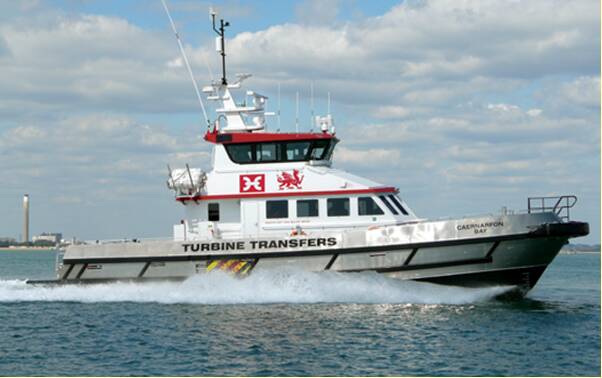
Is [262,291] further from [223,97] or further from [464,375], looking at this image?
[464,375]

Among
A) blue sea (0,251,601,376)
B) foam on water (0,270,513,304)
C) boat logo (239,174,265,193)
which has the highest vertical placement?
boat logo (239,174,265,193)

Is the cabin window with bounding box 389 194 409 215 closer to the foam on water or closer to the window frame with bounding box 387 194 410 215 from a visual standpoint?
the window frame with bounding box 387 194 410 215

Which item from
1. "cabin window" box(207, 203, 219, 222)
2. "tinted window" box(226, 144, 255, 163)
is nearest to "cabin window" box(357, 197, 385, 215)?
"tinted window" box(226, 144, 255, 163)

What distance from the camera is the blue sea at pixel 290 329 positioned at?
519 inches

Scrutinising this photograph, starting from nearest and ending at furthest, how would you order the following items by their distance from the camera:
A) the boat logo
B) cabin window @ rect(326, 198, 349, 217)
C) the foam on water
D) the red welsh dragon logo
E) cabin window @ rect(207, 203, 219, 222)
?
the foam on water
cabin window @ rect(326, 198, 349, 217)
the red welsh dragon logo
the boat logo
cabin window @ rect(207, 203, 219, 222)

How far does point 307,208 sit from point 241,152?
7.70 feet

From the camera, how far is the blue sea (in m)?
13.2

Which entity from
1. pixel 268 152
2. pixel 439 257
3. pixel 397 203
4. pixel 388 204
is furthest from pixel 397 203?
pixel 268 152

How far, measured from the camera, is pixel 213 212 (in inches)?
821

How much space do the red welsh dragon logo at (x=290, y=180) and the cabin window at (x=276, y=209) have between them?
418 millimetres

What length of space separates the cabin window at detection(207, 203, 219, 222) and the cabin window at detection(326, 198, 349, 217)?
3.03m

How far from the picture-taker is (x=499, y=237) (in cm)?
1866

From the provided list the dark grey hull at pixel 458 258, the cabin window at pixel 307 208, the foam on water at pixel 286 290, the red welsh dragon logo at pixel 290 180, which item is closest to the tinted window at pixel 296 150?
the red welsh dragon logo at pixel 290 180

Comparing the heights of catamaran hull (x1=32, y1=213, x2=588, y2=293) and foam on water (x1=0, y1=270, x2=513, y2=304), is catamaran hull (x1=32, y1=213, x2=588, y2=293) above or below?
above
